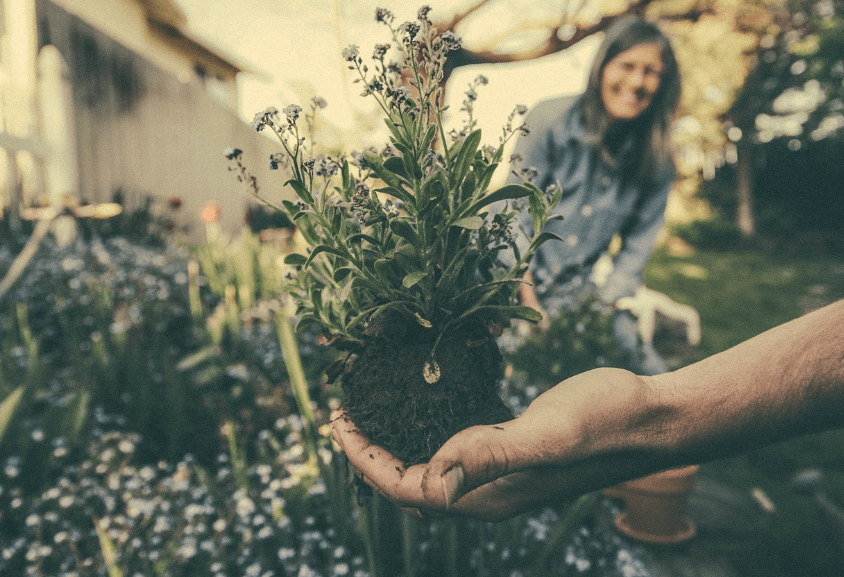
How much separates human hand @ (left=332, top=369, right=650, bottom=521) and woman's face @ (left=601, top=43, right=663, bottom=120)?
201 centimetres

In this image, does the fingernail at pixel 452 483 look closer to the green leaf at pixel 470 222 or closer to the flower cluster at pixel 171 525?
the green leaf at pixel 470 222

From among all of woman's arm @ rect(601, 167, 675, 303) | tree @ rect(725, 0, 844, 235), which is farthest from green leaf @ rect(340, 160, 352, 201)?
tree @ rect(725, 0, 844, 235)

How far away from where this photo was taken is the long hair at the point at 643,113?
2459 mm

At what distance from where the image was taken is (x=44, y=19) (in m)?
4.66

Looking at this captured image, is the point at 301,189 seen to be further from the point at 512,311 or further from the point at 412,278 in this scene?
the point at 512,311

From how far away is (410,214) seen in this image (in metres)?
0.91

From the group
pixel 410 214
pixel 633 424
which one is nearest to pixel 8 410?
pixel 410 214

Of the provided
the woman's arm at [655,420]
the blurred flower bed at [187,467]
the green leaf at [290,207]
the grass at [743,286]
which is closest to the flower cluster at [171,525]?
the blurred flower bed at [187,467]

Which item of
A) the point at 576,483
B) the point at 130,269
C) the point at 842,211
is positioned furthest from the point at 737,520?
the point at 842,211

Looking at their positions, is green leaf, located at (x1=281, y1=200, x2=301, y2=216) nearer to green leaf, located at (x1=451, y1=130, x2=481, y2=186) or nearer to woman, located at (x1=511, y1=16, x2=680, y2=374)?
green leaf, located at (x1=451, y1=130, x2=481, y2=186)

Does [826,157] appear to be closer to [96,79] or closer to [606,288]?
[606,288]

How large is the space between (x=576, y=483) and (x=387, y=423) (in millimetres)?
361

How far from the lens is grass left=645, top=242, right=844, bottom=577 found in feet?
6.98

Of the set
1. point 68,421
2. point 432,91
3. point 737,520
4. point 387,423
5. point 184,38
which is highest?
point 184,38
